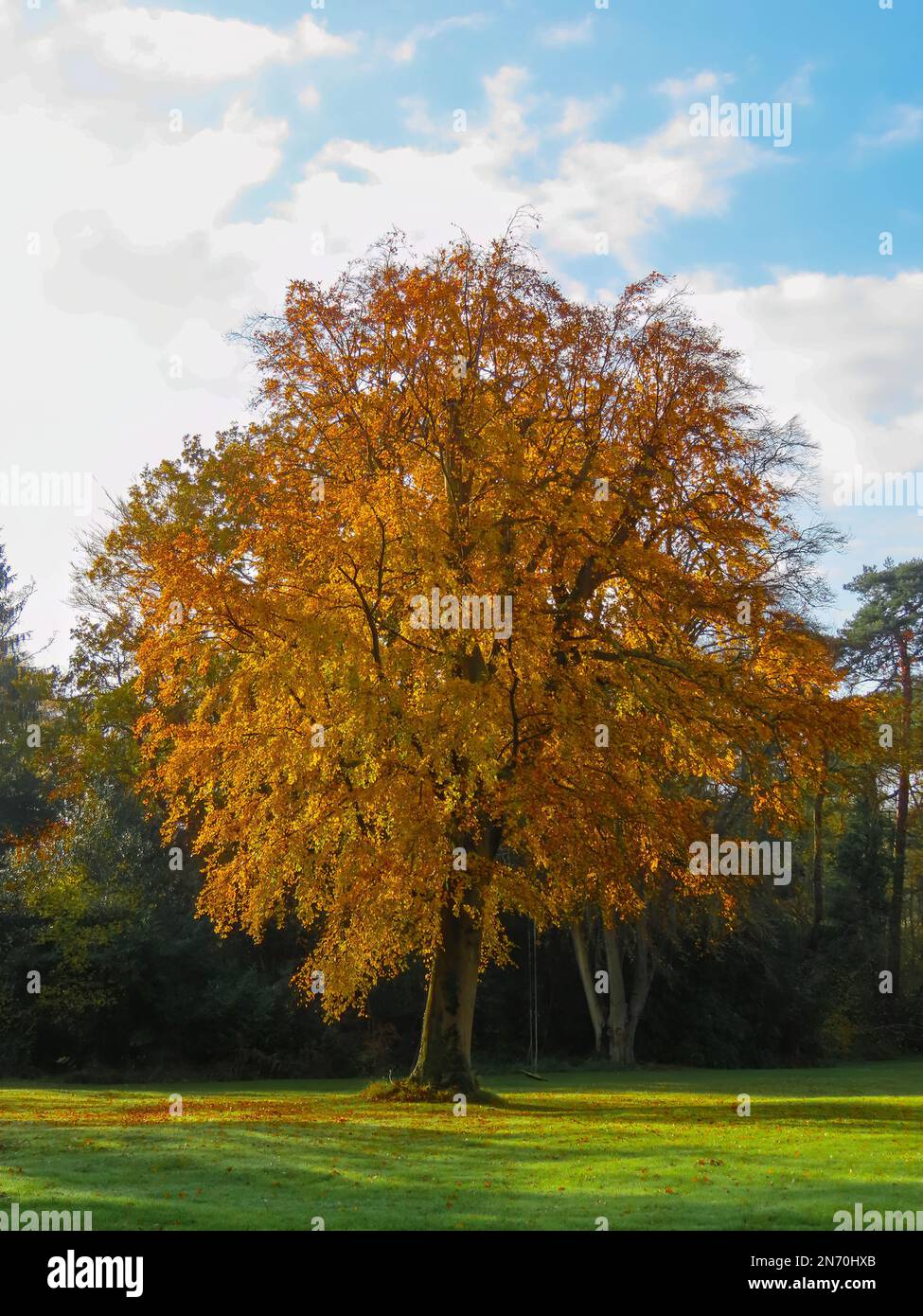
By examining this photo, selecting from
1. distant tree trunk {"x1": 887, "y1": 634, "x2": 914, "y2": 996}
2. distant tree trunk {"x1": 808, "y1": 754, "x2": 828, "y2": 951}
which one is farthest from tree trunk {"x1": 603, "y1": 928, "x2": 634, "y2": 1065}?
distant tree trunk {"x1": 887, "y1": 634, "x2": 914, "y2": 996}

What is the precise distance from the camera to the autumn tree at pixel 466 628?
17.0 m

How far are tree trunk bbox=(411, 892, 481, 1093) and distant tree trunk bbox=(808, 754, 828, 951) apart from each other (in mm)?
22367

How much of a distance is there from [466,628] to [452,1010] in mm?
6307

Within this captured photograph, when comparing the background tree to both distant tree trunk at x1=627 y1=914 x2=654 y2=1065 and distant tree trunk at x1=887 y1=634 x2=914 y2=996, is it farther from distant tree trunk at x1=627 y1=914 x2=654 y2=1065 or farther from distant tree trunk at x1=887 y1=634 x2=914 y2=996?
distant tree trunk at x1=627 y1=914 x2=654 y2=1065

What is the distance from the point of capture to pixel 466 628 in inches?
669

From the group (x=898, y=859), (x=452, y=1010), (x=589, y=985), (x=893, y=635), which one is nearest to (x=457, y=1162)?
(x=452, y=1010)

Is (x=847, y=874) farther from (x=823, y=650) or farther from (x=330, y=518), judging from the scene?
(x=330, y=518)

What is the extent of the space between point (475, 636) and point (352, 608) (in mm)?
1950

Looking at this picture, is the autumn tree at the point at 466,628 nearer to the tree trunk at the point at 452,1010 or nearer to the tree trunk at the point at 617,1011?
the tree trunk at the point at 452,1010

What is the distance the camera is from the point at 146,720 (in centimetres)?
2025

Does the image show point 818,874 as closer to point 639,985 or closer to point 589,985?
point 639,985

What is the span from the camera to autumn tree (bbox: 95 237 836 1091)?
17.0m

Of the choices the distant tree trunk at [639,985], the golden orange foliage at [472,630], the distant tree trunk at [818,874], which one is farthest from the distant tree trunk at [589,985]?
the golden orange foliage at [472,630]
